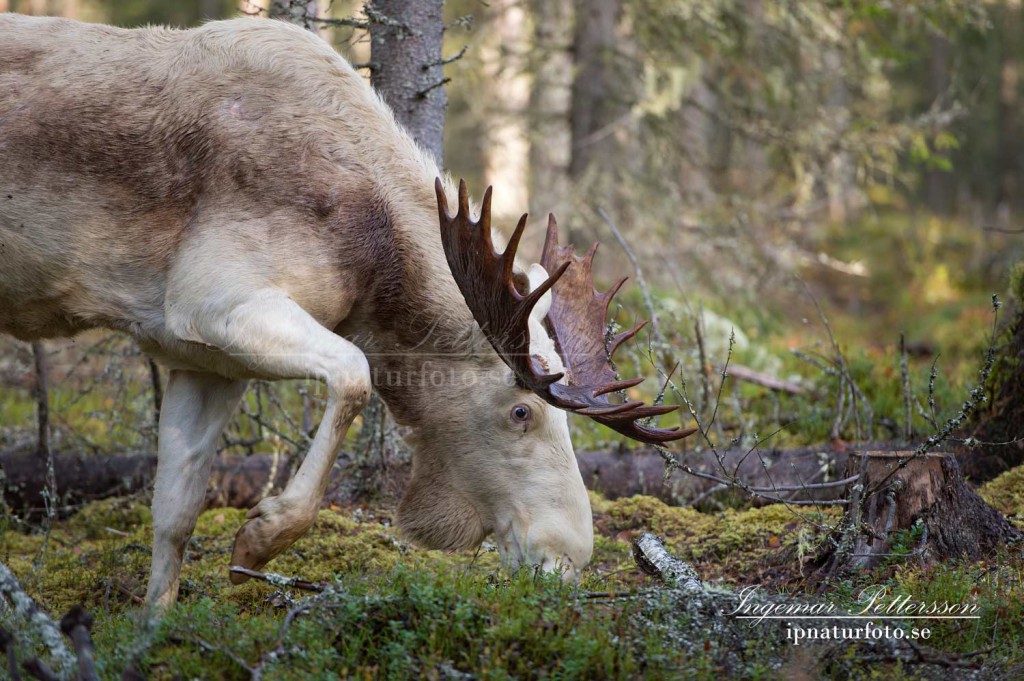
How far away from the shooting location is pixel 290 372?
4.06 meters

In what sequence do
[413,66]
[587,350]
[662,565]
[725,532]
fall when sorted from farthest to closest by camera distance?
[413,66] → [725,532] → [587,350] → [662,565]

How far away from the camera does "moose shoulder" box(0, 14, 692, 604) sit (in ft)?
13.8

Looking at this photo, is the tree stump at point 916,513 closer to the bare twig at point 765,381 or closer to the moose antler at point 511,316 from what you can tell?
the moose antler at point 511,316

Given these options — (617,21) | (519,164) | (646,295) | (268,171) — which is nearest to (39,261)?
(268,171)

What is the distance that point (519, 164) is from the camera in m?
17.2

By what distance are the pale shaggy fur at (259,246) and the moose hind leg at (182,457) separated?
2 cm

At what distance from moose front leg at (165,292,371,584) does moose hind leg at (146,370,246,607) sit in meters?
0.85

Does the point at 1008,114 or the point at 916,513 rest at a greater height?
the point at 1008,114

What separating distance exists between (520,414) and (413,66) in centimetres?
A: 254

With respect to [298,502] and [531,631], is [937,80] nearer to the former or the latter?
A: [298,502]

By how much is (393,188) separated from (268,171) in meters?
0.57

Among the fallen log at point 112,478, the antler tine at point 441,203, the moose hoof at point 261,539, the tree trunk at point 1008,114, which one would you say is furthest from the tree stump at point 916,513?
the tree trunk at point 1008,114

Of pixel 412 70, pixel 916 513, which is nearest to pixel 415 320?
pixel 412 70

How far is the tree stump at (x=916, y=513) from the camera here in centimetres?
446
